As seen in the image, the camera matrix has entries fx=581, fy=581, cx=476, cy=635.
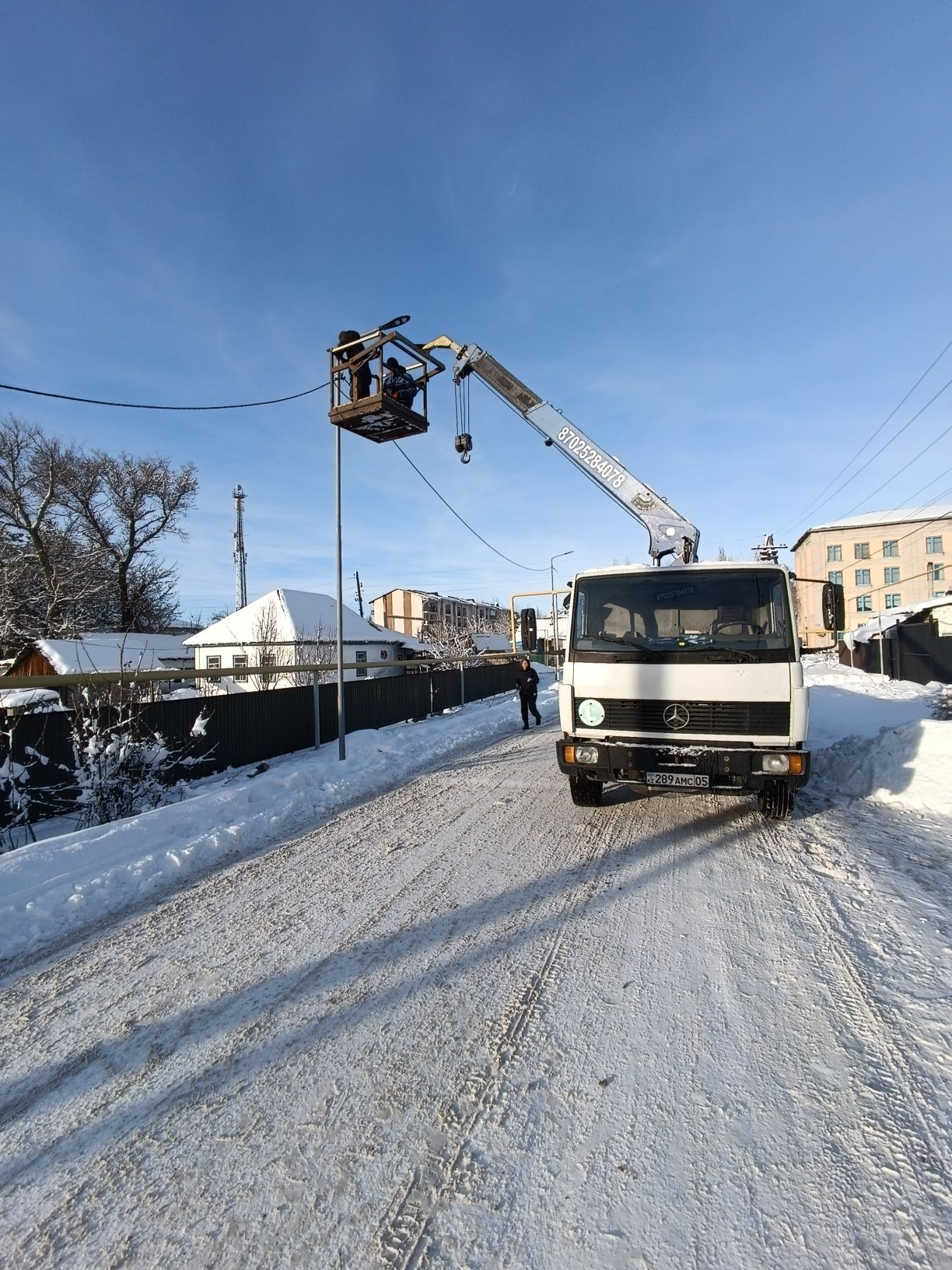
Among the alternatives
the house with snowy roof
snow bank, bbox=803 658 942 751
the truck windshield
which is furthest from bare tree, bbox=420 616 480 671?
the truck windshield

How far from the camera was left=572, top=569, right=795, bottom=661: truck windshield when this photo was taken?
16.8 ft

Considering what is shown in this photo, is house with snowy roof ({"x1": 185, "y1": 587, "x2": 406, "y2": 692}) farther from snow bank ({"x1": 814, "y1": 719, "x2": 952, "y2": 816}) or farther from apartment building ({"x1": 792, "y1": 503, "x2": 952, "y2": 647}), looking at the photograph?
apartment building ({"x1": 792, "y1": 503, "x2": 952, "y2": 647})

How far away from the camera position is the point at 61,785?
613cm

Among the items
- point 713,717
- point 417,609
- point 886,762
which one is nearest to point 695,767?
point 713,717

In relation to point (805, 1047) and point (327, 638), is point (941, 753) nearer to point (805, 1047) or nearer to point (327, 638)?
point (805, 1047)

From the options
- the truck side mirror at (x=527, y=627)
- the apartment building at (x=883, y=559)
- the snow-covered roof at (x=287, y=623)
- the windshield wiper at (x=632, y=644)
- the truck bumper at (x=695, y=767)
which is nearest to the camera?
the truck bumper at (x=695, y=767)

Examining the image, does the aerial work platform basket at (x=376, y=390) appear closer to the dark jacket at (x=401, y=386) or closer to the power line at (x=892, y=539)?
the dark jacket at (x=401, y=386)

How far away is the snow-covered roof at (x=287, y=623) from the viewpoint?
28.8 metres

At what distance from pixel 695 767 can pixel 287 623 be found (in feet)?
87.1

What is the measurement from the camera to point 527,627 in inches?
273

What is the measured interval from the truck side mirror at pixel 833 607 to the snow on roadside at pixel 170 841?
5545mm

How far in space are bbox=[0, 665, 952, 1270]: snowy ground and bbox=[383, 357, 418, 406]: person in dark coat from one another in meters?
6.09

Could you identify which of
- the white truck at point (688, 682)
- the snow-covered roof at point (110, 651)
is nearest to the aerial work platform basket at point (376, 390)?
the white truck at point (688, 682)

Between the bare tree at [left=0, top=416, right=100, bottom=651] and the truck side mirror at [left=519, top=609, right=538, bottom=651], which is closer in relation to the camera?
the truck side mirror at [left=519, top=609, right=538, bottom=651]
